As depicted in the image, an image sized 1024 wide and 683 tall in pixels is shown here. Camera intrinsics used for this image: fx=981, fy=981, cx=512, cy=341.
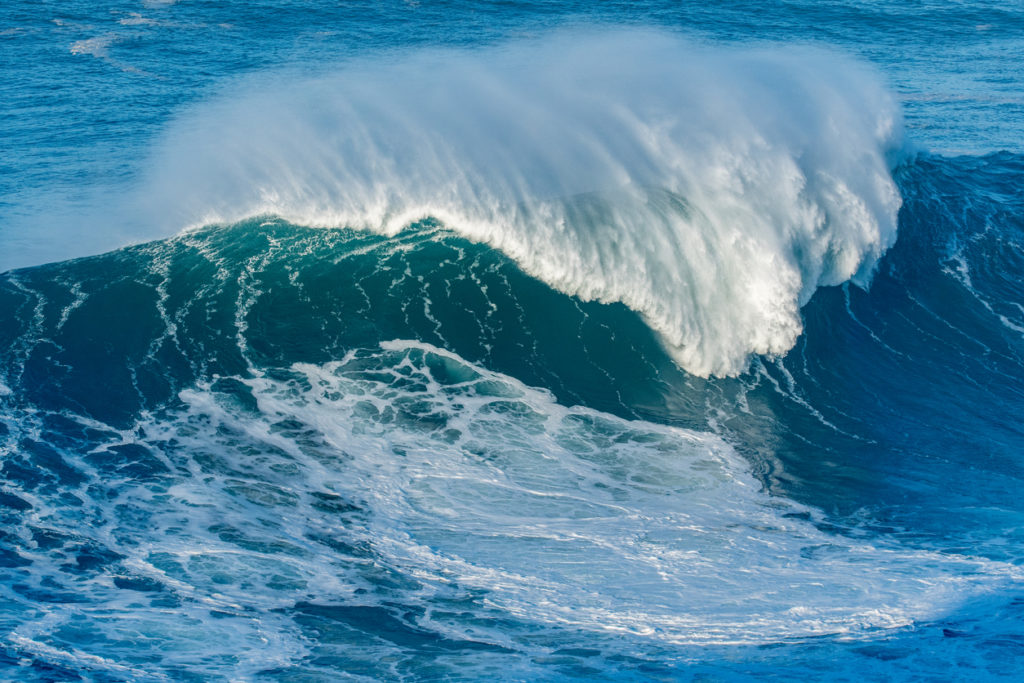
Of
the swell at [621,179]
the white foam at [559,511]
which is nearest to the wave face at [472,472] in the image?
the white foam at [559,511]

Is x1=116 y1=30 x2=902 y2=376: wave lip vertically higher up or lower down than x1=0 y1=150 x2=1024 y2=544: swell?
higher up

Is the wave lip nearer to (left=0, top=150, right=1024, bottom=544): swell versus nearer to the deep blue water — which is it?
the deep blue water

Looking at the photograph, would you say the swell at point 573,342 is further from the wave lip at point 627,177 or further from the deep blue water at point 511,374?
the wave lip at point 627,177

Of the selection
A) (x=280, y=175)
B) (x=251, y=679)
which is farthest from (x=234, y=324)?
(x=251, y=679)

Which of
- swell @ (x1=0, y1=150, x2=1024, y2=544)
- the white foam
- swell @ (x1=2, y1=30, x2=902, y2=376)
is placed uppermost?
swell @ (x1=2, y1=30, x2=902, y2=376)

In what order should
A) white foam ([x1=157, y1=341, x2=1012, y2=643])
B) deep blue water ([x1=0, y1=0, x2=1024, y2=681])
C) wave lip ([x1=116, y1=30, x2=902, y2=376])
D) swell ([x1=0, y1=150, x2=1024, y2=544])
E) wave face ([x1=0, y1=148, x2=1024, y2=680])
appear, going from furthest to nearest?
wave lip ([x1=116, y1=30, x2=902, y2=376])
swell ([x1=0, y1=150, x2=1024, y2=544])
white foam ([x1=157, y1=341, x2=1012, y2=643])
deep blue water ([x1=0, y1=0, x2=1024, y2=681])
wave face ([x1=0, y1=148, x2=1024, y2=680])


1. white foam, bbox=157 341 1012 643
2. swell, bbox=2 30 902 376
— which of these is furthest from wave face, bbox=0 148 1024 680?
swell, bbox=2 30 902 376

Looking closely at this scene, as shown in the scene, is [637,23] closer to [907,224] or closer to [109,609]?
[907,224]
